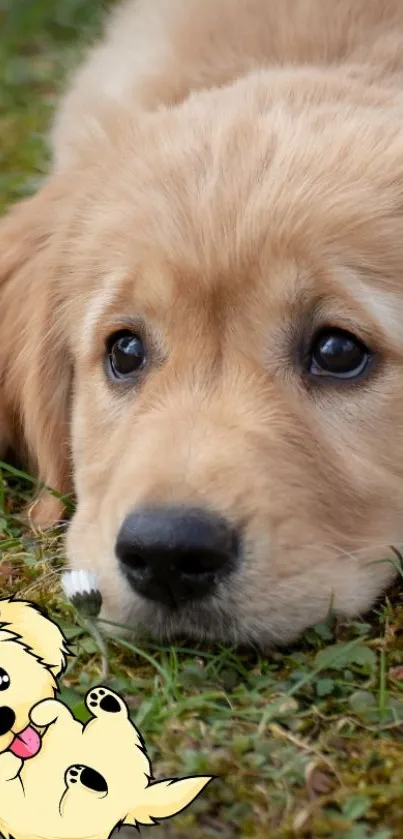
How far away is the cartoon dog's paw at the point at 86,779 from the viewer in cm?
218

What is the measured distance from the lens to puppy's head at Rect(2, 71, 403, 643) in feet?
8.30

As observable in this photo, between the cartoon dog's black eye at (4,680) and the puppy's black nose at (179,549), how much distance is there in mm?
383

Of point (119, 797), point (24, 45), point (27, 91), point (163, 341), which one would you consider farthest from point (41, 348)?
point (24, 45)

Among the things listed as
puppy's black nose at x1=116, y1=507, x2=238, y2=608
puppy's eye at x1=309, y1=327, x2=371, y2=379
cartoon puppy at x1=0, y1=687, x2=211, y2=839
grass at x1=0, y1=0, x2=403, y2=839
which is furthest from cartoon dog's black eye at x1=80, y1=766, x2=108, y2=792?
puppy's eye at x1=309, y1=327, x2=371, y2=379

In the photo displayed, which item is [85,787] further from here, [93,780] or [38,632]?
[38,632]

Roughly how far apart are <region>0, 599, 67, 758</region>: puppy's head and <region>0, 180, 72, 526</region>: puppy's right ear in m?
0.75

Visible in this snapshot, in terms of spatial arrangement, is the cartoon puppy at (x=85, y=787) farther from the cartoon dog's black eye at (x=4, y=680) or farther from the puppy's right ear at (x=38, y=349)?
the puppy's right ear at (x=38, y=349)

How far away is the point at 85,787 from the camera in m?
2.18

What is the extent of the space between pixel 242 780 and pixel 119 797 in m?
0.24

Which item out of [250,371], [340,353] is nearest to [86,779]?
[250,371]

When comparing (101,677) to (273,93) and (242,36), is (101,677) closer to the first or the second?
(273,93)

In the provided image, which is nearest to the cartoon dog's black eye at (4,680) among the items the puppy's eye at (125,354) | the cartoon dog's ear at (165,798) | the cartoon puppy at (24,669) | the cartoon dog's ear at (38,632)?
the cartoon puppy at (24,669)

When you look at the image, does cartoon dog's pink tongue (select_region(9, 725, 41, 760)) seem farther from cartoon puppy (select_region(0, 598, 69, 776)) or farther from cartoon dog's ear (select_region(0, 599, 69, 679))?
cartoon dog's ear (select_region(0, 599, 69, 679))

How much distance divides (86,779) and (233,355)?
45.8 inches
